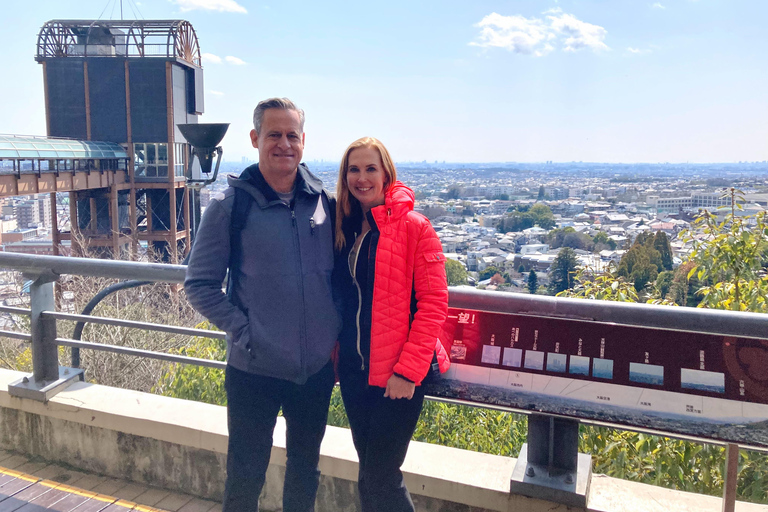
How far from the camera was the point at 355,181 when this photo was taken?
254 cm

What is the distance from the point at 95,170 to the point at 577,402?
4694 centimetres

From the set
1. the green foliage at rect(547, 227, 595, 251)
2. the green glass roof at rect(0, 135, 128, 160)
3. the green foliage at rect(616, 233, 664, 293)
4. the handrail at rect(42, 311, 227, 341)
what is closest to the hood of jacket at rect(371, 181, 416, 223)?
the handrail at rect(42, 311, 227, 341)

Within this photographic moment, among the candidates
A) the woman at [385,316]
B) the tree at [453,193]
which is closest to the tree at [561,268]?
the woman at [385,316]

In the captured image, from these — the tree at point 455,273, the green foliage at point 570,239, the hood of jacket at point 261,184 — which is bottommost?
the green foliage at point 570,239

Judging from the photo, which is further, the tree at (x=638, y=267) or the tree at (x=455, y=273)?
the tree at (x=638, y=267)

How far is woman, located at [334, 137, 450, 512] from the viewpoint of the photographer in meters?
2.41

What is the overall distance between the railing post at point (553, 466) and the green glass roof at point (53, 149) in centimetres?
3737

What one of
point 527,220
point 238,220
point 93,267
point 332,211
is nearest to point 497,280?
point 93,267

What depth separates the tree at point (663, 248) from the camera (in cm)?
827

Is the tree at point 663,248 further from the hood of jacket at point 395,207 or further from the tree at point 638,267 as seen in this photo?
the hood of jacket at point 395,207

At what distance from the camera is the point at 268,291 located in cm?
253

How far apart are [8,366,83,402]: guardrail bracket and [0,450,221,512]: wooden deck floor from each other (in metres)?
0.42

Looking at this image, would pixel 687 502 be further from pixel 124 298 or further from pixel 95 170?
pixel 95 170

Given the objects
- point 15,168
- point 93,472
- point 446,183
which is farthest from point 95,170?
point 93,472
